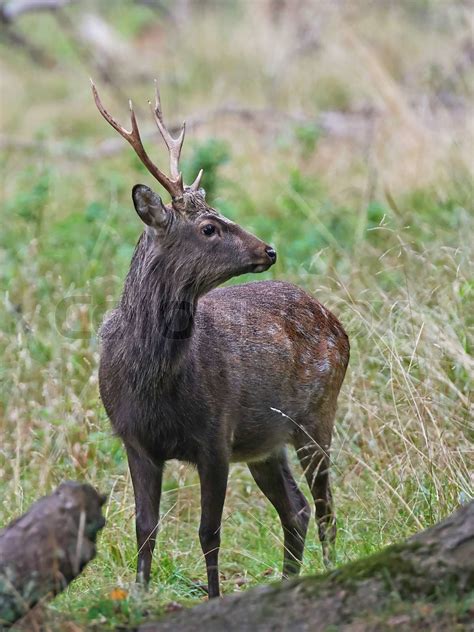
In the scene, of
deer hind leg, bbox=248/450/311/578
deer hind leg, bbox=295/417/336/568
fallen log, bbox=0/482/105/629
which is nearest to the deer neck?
deer hind leg, bbox=295/417/336/568

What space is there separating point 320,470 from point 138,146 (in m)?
1.74

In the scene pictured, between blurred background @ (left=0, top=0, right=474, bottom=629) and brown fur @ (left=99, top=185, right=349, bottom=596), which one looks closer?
brown fur @ (left=99, top=185, right=349, bottom=596)

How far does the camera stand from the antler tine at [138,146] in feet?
15.1

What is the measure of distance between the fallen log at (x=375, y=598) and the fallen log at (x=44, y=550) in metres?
0.29

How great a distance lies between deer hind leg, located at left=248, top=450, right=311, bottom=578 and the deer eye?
47.8 inches

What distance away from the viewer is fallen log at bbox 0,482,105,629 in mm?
3270

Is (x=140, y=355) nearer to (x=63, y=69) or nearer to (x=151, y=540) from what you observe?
(x=151, y=540)

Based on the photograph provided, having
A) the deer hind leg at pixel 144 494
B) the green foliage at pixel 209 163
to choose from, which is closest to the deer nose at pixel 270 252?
the deer hind leg at pixel 144 494

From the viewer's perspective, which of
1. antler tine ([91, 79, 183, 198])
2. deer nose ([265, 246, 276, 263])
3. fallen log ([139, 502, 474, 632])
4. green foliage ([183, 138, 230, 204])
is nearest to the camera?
fallen log ([139, 502, 474, 632])

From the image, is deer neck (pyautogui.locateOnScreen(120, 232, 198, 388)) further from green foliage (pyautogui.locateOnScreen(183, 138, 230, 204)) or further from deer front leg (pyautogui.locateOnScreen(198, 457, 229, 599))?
green foliage (pyautogui.locateOnScreen(183, 138, 230, 204))

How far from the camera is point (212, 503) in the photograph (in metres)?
4.76

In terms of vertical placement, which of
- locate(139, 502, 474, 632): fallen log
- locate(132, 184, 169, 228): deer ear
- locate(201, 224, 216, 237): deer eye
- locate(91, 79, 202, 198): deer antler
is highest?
locate(91, 79, 202, 198): deer antler

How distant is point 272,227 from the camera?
350 inches

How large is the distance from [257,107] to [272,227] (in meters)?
3.80
